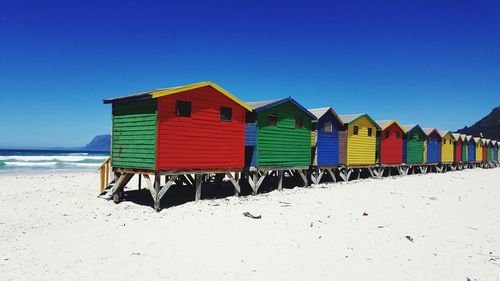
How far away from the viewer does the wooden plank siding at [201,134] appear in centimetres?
1316

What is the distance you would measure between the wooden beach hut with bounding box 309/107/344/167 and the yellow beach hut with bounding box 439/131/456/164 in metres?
22.4

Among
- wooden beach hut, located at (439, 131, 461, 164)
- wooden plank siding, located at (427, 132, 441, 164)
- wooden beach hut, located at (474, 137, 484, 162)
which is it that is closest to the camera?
wooden plank siding, located at (427, 132, 441, 164)

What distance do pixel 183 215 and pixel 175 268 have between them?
514cm

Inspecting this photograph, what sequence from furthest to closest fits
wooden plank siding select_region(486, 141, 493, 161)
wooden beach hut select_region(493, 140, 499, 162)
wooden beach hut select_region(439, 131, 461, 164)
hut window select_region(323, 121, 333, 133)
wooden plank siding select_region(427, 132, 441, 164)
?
wooden beach hut select_region(493, 140, 499, 162) → wooden plank siding select_region(486, 141, 493, 161) → wooden beach hut select_region(439, 131, 461, 164) → wooden plank siding select_region(427, 132, 441, 164) → hut window select_region(323, 121, 333, 133)

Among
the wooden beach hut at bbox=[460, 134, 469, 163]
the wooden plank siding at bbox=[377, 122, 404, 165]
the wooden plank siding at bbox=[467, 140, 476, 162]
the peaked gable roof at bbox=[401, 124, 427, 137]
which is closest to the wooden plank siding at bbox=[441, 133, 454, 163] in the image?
the wooden beach hut at bbox=[460, 134, 469, 163]

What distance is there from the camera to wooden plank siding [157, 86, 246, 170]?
13164 millimetres

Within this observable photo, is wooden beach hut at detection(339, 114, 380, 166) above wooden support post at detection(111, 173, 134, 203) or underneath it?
above

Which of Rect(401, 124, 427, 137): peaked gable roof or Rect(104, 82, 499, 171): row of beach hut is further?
Rect(401, 124, 427, 137): peaked gable roof

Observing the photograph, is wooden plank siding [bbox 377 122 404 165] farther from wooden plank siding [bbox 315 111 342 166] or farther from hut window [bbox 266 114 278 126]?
hut window [bbox 266 114 278 126]

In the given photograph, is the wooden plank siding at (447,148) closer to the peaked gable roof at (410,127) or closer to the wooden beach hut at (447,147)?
the wooden beach hut at (447,147)

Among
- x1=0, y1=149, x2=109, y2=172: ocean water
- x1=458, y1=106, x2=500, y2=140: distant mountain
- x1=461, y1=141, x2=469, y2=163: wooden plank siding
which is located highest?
x1=458, y1=106, x2=500, y2=140: distant mountain

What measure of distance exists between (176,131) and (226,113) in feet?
9.15

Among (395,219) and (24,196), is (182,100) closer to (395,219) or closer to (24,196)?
(395,219)

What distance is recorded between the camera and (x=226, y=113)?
50.9 ft
